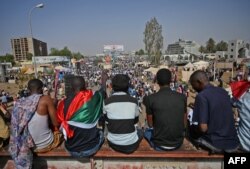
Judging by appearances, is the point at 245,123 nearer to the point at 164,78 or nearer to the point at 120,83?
the point at 164,78

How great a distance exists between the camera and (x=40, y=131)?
307 centimetres

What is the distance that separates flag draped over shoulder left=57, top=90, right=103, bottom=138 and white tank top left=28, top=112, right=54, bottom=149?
0.22 meters

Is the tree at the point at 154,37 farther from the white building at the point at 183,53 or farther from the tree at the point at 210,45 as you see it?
the tree at the point at 210,45

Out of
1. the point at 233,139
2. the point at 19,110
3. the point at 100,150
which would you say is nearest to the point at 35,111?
the point at 19,110

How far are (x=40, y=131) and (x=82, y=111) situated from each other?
2.26 ft

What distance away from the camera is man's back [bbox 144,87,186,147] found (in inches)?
115

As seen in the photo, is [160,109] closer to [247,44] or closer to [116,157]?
[116,157]

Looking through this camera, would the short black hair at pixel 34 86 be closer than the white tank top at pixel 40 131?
No

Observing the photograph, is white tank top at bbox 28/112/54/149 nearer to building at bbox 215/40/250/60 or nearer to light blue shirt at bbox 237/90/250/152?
light blue shirt at bbox 237/90/250/152

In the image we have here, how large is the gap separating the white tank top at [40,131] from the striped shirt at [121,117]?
0.89 meters

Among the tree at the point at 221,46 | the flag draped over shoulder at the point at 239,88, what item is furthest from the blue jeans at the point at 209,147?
the tree at the point at 221,46

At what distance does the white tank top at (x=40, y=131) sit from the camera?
2971 mm

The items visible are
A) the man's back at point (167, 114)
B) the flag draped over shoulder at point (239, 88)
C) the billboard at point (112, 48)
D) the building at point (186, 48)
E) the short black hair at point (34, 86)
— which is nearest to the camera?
the man's back at point (167, 114)

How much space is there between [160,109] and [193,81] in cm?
72
